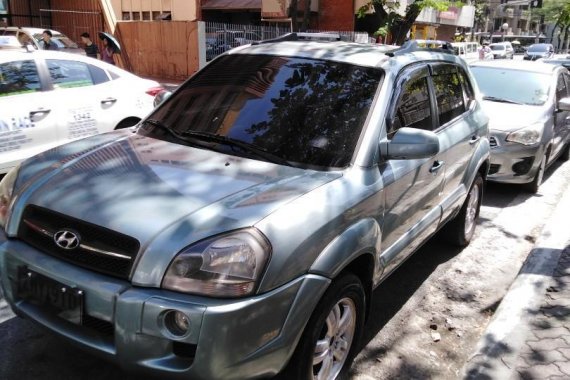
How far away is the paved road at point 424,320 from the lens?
3.03 metres

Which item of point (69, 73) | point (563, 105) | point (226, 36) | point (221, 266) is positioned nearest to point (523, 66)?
point (563, 105)

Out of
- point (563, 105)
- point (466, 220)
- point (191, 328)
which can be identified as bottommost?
point (466, 220)

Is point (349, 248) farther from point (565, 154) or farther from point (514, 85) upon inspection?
point (565, 154)

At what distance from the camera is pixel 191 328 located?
212cm

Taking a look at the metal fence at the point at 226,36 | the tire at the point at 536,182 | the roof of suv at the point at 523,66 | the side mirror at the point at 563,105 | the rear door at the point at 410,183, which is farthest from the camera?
the metal fence at the point at 226,36

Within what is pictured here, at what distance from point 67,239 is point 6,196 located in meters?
0.76

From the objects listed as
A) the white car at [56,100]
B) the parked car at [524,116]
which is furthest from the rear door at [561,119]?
the white car at [56,100]

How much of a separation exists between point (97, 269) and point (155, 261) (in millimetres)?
304

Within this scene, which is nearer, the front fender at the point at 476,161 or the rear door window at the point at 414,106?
the rear door window at the point at 414,106

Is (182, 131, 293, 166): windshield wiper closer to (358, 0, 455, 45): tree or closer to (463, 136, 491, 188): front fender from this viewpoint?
(463, 136, 491, 188): front fender

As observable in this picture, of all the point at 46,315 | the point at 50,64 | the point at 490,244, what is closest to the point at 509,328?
the point at 490,244

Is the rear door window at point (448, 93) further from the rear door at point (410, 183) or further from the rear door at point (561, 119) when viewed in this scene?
the rear door at point (561, 119)

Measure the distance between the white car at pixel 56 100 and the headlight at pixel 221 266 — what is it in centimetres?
408

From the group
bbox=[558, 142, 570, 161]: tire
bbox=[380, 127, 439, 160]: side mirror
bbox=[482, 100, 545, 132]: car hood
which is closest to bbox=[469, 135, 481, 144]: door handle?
bbox=[380, 127, 439, 160]: side mirror
